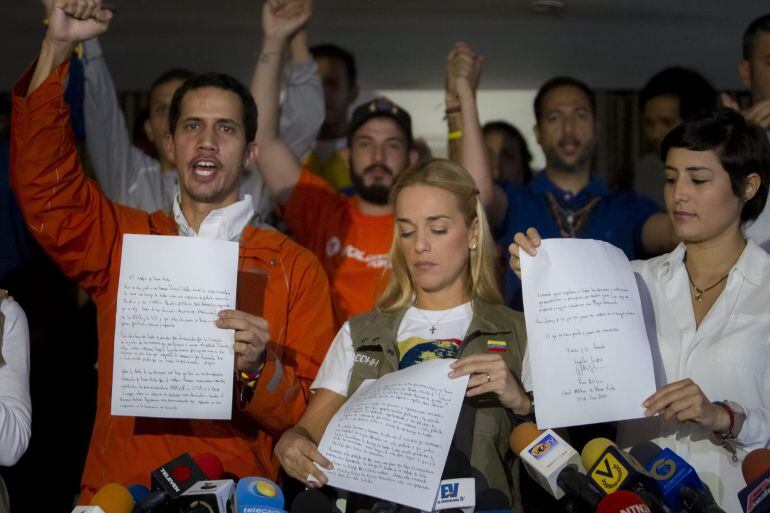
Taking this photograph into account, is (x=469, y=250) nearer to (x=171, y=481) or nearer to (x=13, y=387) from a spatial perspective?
(x=171, y=481)

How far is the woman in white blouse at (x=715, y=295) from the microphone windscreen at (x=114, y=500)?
127cm

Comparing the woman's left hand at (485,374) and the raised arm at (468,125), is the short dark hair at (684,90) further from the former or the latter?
the woman's left hand at (485,374)

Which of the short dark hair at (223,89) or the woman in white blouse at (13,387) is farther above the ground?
the short dark hair at (223,89)

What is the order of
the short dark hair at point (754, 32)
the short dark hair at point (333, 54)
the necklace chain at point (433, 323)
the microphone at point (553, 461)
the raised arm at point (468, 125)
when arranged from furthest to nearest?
the short dark hair at point (333, 54) → the short dark hair at point (754, 32) → the raised arm at point (468, 125) → the necklace chain at point (433, 323) → the microphone at point (553, 461)

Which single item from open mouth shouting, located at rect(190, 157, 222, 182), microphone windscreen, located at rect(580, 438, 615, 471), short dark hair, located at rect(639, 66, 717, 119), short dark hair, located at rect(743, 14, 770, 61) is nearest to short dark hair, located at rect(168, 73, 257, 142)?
open mouth shouting, located at rect(190, 157, 222, 182)

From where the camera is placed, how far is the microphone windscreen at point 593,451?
8.48 ft

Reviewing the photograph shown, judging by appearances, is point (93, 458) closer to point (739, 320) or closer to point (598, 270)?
point (598, 270)

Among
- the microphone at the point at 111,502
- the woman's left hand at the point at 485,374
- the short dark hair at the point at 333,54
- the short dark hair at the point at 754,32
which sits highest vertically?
the short dark hair at the point at 754,32

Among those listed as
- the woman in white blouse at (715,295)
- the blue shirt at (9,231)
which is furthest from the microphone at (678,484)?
the blue shirt at (9,231)

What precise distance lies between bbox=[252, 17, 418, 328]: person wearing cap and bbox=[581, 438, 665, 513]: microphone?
179 cm

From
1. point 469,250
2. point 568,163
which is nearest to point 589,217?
point 568,163

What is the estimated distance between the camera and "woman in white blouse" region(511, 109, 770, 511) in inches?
116

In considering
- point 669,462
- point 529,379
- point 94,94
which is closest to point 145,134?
point 94,94

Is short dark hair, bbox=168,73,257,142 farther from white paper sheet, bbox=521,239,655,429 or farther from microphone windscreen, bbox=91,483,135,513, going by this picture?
microphone windscreen, bbox=91,483,135,513
